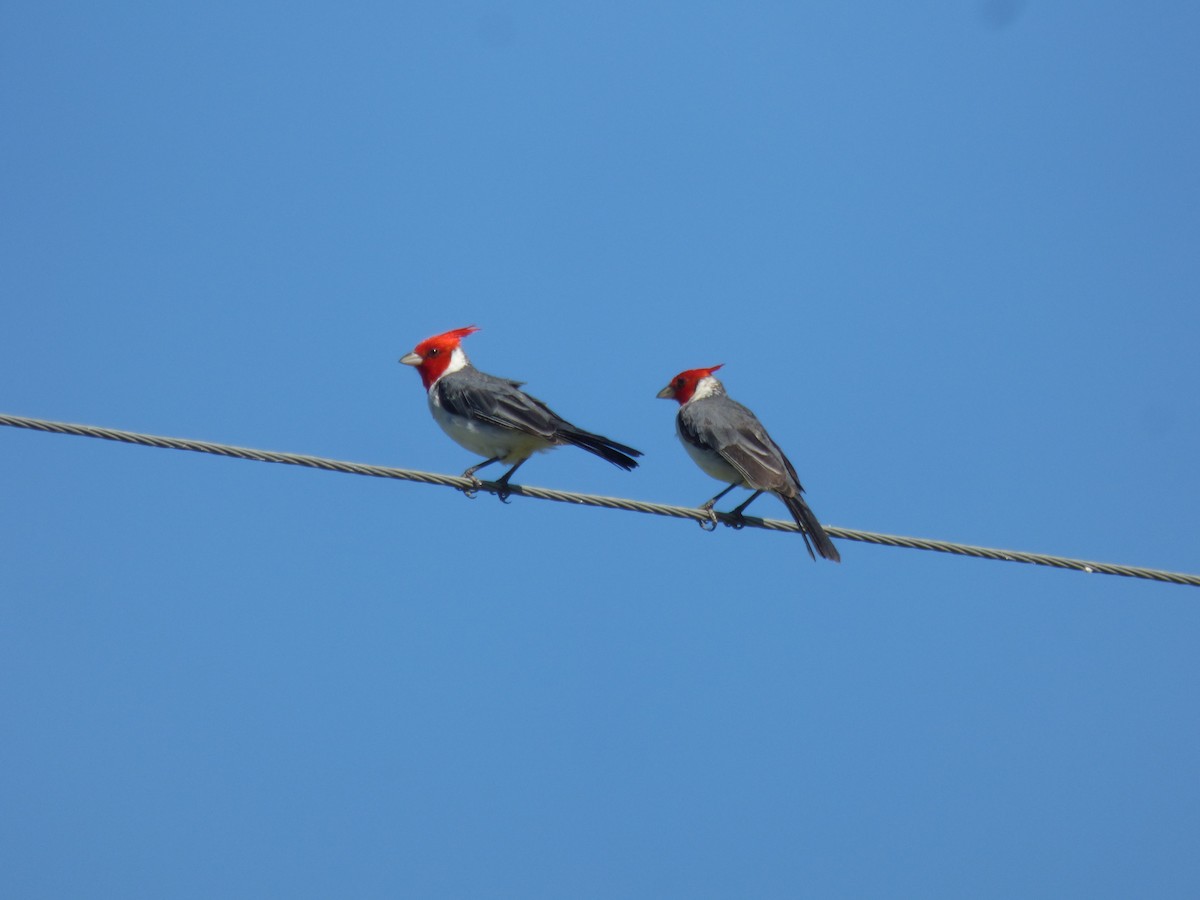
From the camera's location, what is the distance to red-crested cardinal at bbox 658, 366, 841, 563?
8758 mm

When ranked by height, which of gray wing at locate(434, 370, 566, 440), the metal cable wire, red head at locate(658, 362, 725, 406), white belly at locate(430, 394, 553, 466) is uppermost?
red head at locate(658, 362, 725, 406)

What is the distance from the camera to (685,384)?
443 inches

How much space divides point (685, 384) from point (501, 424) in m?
2.62

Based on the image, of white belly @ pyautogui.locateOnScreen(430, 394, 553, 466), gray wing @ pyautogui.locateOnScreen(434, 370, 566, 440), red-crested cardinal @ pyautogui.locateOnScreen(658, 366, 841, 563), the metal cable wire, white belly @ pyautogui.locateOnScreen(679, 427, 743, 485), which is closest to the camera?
the metal cable wire

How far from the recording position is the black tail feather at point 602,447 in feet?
27.9

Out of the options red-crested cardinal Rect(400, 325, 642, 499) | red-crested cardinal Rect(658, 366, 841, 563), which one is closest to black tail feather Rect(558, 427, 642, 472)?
red-crested cardinal Rect(400, 325, 642, 499)

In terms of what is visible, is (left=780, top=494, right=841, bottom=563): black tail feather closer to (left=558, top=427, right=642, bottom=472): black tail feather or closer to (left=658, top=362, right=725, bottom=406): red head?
(left=558, top=427, right=642, bottom=472): black tail feather

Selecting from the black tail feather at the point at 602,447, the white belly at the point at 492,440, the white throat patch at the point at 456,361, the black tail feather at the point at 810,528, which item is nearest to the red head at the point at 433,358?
the white throat patch at the point at 456,361

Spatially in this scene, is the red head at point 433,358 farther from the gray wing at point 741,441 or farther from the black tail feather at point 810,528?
the black tail feather at point 810,528

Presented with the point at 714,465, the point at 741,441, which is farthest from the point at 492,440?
the point at 741,441

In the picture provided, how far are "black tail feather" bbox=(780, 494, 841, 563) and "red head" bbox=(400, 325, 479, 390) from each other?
312cm

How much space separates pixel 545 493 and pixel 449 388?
8.31ft

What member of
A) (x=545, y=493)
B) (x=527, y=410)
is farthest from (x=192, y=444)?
(x=527, y=410)

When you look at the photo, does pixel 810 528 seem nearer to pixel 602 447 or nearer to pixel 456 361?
pixel 602 447
